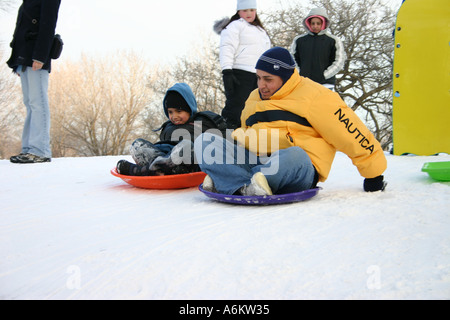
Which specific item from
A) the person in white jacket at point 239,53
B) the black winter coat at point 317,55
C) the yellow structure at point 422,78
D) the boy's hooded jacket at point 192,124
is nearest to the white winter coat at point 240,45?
the person in white jacket at point 239,53

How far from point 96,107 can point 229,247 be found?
869 inches

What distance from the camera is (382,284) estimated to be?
91cm

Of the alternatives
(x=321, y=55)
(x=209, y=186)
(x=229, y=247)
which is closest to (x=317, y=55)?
(x=321, y=55)

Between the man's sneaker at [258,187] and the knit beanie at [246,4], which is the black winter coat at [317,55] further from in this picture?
the man's sneaker at [258,187]

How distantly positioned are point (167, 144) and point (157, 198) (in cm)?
64

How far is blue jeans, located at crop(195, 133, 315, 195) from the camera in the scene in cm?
179

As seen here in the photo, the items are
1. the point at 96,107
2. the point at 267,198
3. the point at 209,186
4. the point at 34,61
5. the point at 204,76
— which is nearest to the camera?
the point at 267,198

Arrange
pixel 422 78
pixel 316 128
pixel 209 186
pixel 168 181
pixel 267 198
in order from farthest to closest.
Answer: pixel 422 78, pixel 168 181, pixel 209 186, pixel 316 128, pixel 267 198

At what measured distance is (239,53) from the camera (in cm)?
359

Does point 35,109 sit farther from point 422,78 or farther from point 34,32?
point 422,78

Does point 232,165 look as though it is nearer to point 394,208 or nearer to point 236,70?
point 394,208

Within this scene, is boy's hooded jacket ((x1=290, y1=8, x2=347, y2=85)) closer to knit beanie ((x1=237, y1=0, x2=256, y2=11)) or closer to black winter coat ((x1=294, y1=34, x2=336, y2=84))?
black winter coat ((x1=294, y1=34, x2=336, y2=84))

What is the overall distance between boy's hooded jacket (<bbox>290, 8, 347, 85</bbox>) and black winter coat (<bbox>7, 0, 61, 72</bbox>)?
8.14 feet

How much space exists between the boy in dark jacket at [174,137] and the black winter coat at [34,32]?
1570mm
